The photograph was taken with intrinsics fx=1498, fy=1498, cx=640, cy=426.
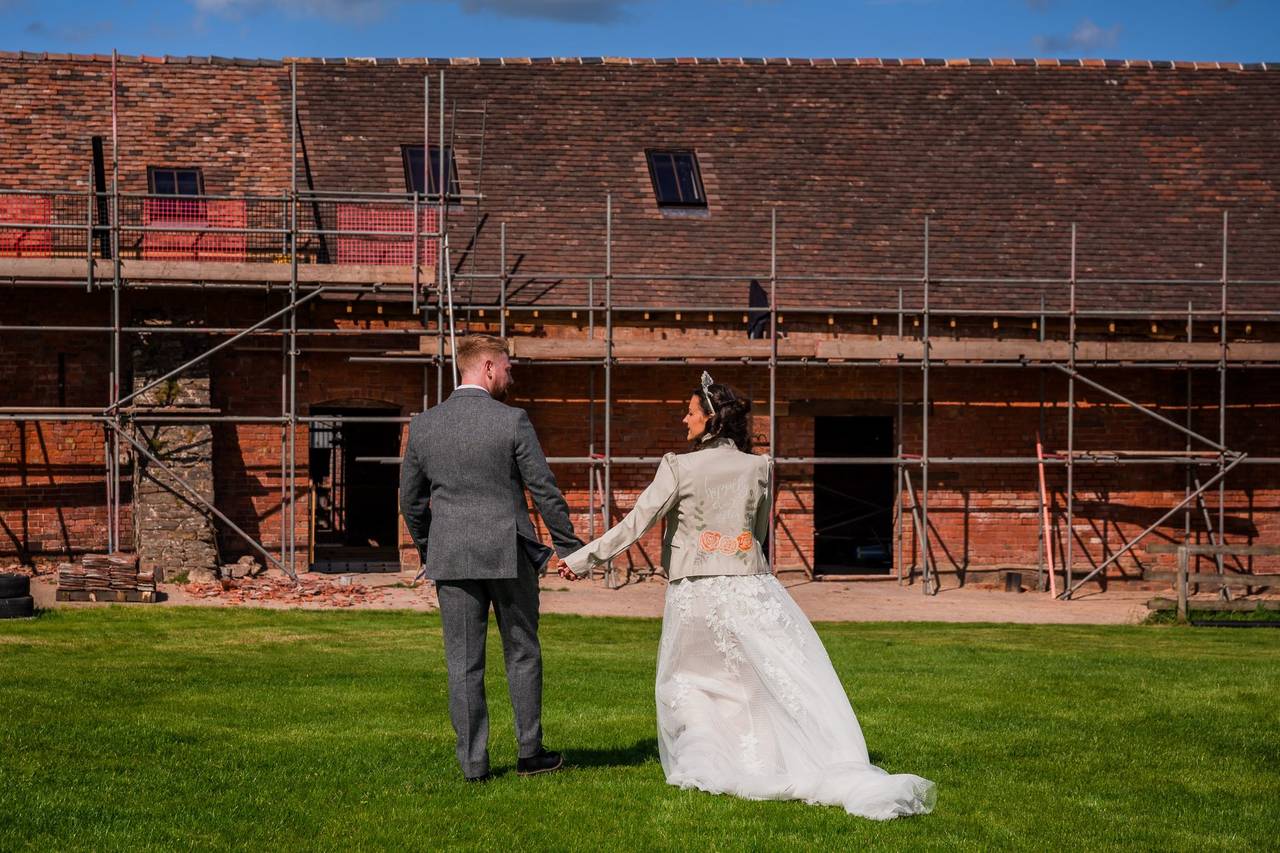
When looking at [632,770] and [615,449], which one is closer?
[632,770]

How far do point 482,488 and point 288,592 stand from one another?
34.3 ft

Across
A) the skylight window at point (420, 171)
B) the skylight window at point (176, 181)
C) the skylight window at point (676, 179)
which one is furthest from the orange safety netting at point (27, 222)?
the skylight window at point (676, 179)

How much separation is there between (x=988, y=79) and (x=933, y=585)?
331 inches

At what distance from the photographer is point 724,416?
674cm

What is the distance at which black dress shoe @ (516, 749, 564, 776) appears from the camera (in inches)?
260

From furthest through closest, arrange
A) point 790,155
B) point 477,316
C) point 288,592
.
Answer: point 790,155 < point 477,316 < point 288,592

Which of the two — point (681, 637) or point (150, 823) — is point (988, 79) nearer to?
point (681, 637)

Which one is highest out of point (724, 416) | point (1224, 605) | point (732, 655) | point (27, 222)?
point (27, 222)

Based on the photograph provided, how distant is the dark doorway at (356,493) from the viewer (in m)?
21.0

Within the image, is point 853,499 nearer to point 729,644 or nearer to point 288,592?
point 288,592

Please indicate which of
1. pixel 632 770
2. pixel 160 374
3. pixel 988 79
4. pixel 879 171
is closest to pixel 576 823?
pixel 632 770

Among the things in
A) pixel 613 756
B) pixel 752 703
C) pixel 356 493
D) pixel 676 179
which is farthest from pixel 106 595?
pixel 752 703

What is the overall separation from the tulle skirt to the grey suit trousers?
1.97 feet

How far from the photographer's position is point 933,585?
1900 cm
